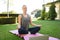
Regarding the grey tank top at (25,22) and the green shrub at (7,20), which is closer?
the green shrub at (7,20)

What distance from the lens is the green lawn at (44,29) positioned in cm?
346

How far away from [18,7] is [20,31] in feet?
1.50

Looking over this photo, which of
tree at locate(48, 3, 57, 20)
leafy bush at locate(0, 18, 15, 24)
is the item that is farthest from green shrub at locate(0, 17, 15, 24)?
tree at locate(48, 3, 57, 20)

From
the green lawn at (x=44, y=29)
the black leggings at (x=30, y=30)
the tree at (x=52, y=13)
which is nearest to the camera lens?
the green lawn at (x=44, y=29)

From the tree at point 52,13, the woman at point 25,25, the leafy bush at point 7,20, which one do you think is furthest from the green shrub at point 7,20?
the tree at point 52,13

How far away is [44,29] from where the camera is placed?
12.2 ft

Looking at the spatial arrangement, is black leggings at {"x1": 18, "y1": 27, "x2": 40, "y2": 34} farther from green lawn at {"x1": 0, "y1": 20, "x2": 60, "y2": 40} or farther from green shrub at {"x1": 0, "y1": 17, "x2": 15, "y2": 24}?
green shrub at {"x1": 0, "y1": 17, "x2": 15, "y2": 24}

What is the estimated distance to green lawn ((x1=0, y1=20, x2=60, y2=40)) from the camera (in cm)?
346

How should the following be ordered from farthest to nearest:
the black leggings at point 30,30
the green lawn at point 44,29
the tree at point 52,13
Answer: the tree at point 52,13 → the black leggings at point 30,30 → the green lawn at point 44,29

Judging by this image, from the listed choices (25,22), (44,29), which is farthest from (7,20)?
(44,29)

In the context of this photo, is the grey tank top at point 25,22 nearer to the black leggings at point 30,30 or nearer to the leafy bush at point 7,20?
the black leggings at point 30,30

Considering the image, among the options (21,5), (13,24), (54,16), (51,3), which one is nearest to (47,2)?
(51,3)

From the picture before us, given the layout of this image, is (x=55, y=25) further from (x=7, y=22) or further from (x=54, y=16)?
(x=7, y=22)

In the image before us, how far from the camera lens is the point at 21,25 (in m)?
3.58
